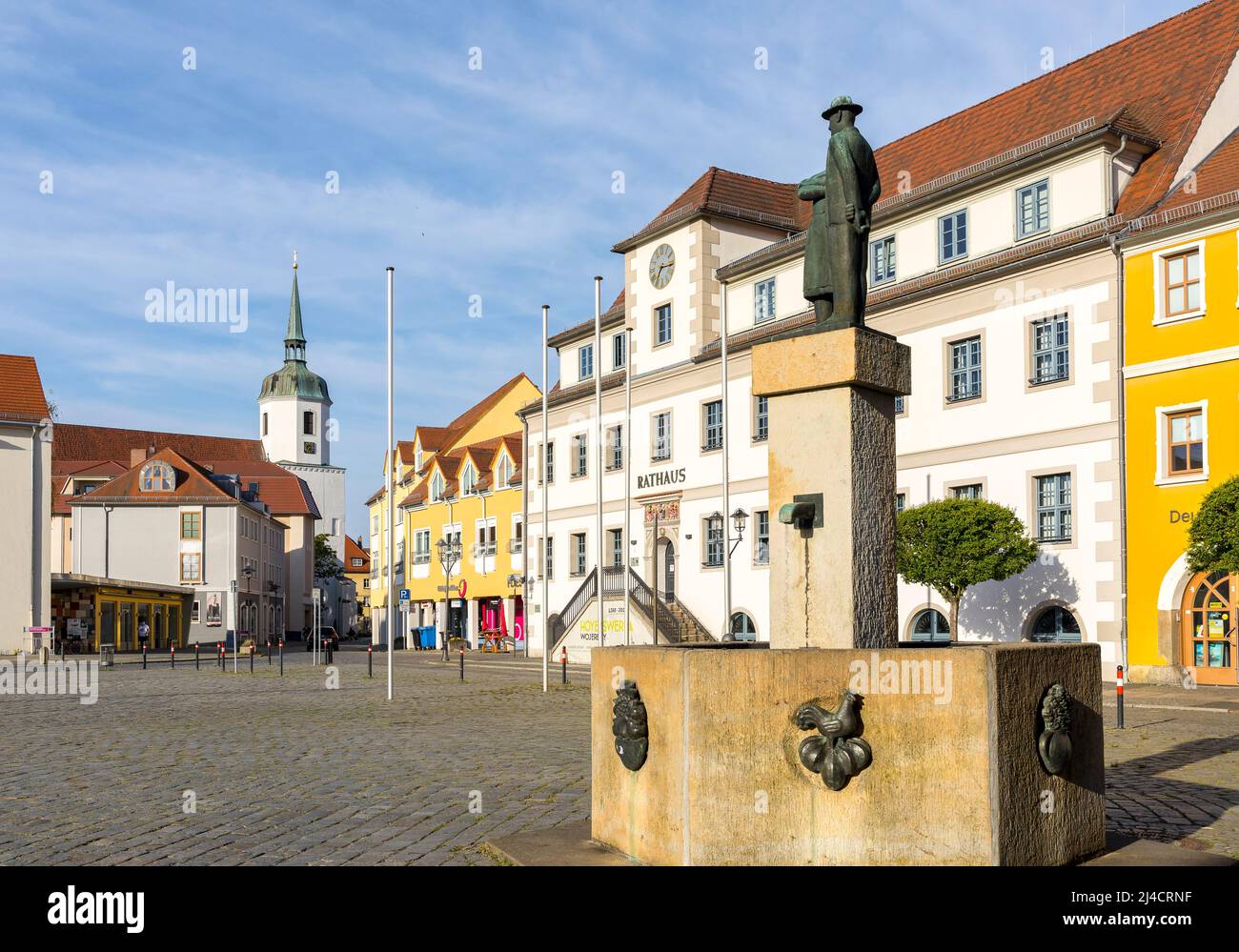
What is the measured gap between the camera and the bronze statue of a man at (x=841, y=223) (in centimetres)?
835

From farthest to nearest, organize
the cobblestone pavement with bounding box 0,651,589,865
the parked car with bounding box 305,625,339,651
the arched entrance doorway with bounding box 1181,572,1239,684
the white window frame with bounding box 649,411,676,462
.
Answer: the parked car with bounding box 305,625,339,651 → the white window frame with bounding box 649,411,676,462 → the arched entrance doorway with bounding box 1181,572,1239,684 → the cobblestone pavement with bounding box 0,651,589,865

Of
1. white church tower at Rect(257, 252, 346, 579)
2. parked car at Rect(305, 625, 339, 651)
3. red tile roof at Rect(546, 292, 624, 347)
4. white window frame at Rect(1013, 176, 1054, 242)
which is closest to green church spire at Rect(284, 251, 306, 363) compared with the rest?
white church tower at Rect(257, 252, 346, 579)

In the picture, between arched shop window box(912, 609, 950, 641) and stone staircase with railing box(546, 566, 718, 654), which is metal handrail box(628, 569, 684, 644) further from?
arched shop window box(912, 609, 950, 641)

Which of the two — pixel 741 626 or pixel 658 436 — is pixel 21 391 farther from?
pixel 741 626

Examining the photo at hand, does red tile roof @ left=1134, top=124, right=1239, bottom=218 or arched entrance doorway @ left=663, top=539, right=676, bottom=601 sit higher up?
red tile roof @ left=1134, top=124, right=1239, bottom=218

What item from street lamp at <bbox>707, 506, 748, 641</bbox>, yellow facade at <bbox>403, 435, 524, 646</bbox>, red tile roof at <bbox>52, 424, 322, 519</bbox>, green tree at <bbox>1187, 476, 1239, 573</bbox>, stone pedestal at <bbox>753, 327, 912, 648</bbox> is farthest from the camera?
red tile roof at <bbox>52, 424, 322, 519</bbox>

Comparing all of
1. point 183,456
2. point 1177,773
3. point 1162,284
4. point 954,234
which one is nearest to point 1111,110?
point 954,234

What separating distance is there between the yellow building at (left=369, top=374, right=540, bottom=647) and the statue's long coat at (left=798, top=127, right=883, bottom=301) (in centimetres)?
4390

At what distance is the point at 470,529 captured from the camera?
199ft

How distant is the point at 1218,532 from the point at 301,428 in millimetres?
121627

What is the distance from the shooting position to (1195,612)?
24703 mm

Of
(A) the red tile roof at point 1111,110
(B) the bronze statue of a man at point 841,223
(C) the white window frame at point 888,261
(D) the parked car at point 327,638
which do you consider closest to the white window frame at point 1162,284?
(A) the red tile roof at point 1111,110

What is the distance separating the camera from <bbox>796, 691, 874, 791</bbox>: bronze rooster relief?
6605 millimetres

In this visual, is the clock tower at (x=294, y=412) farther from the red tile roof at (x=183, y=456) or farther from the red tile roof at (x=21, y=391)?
the red tile roof at (x=21, y=391)
